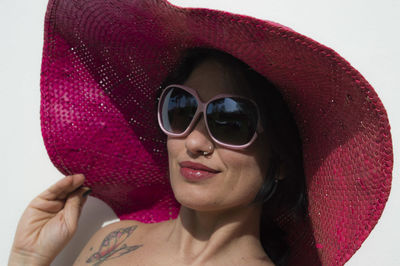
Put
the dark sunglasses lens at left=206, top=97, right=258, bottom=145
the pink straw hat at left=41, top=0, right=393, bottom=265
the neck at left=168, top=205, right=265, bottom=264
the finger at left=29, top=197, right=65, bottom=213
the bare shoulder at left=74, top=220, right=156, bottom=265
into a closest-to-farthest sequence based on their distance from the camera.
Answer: the pink straw hat at left=41, top=0, right=393, bottom=265 < the dark sunglasses lens at left=206, top=97, right=258, bottom=145 < the neck at left=168, top=205, right=265, bottom=264 < the bare shoulder at left=74, top=220, right=156, bottom=265 < the finger at left=29, top=197, right=65, bottom=213

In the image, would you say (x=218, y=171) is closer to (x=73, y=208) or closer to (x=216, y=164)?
(x=216, y=164)

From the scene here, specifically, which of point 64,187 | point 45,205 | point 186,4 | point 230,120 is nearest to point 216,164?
point 230,120

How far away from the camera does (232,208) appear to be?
1.17 meters

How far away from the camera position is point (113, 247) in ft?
4.33

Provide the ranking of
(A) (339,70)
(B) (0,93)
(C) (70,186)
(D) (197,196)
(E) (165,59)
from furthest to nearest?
(B) (0,93)
(C) (70,186)
(E) (165,59)
(D) (197,196)
(A) (339,70)

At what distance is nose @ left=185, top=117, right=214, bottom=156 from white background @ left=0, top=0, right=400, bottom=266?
0.72m

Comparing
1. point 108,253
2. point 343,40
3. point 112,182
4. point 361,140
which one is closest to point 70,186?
point 112,182

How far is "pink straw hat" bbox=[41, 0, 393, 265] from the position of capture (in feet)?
2.89

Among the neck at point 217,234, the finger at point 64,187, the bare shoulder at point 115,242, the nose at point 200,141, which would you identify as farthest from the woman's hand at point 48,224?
the nose at point 200,141

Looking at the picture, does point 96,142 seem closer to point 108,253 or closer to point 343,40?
point 108,253

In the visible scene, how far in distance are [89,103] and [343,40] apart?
3.25 feet

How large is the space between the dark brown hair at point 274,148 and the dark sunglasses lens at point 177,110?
9cm

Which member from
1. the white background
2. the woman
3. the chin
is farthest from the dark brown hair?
the white background

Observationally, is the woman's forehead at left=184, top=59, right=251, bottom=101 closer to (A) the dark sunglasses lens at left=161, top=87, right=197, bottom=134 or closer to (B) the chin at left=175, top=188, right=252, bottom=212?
(A) the dark sunglasses lens at left=161, top=87, right=197, bottom=134
